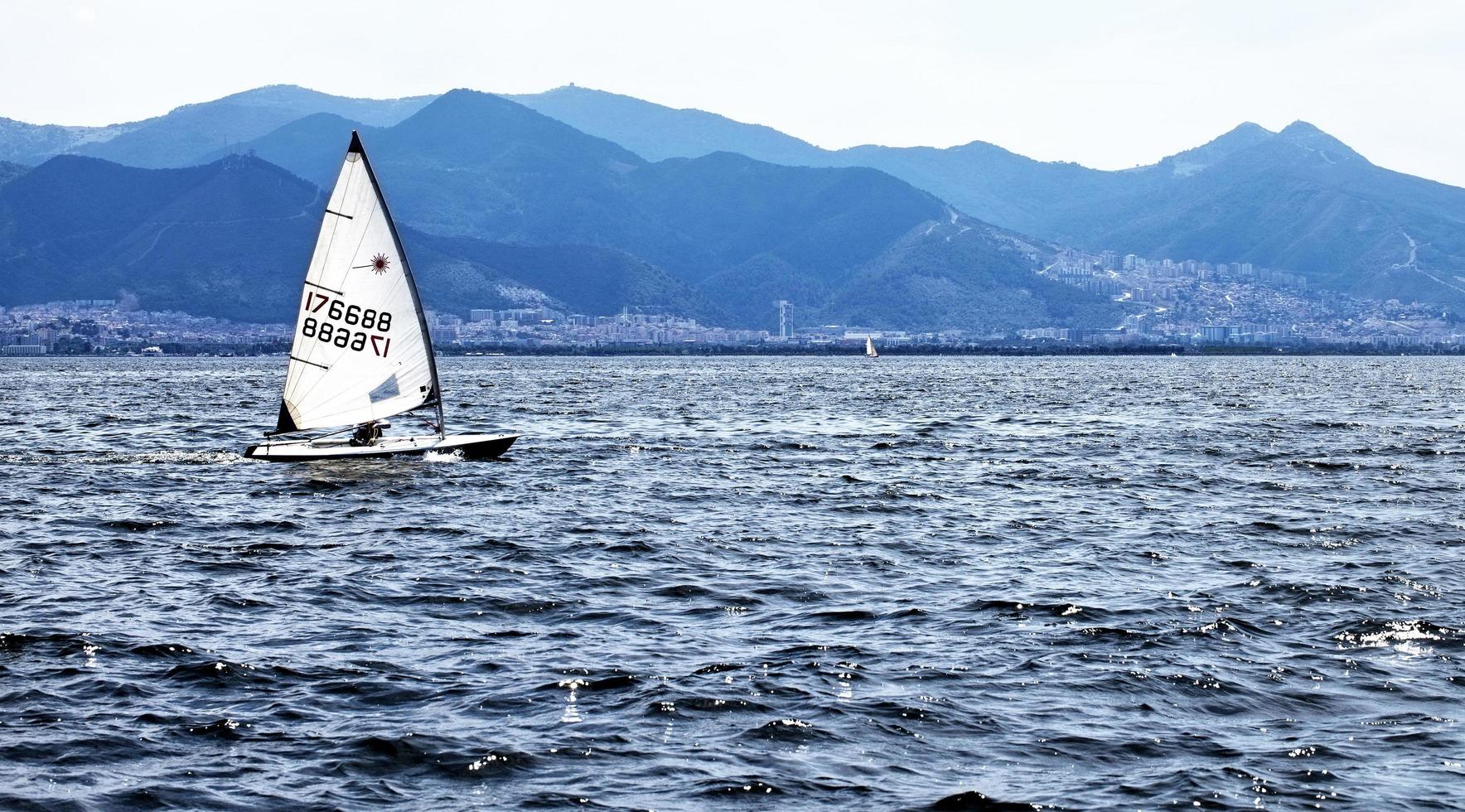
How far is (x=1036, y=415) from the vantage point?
89062mm

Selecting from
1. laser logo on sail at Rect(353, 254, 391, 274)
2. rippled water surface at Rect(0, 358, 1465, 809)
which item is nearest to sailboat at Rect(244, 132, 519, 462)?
laser logo on sail at Rect(353, 254, 391, 274)

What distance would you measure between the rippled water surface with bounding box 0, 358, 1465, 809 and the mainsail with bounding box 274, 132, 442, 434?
263cm

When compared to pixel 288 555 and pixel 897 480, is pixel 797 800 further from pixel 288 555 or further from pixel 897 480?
pixel 897 480

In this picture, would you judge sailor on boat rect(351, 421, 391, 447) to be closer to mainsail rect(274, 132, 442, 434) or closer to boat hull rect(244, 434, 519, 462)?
boat hull rect(244, 434, 519, 462)

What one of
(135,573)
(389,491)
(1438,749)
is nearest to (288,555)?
(135,573)

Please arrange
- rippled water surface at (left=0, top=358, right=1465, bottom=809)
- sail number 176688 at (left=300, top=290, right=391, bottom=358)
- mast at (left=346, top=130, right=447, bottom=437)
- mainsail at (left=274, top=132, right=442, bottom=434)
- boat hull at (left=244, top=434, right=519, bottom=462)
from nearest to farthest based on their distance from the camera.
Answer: rippled water surface at (left=0, top=358, right=1465, bottom=809) → mast at (left=346, top=130, right=447, bottom=437) → mainsail at (left=274, top=132, right=442, bottom=434) → sail number 176688 at (left=300, top=290, right=391, bottom=358) → boat hull at (left=244, top=434, right=519, bottom=462)

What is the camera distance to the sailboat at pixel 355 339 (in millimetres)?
46562

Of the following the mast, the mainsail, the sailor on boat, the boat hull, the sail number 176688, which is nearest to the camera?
the mast

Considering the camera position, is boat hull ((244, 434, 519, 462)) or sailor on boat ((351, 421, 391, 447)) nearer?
boat hull ((244, 434, 519, 462))

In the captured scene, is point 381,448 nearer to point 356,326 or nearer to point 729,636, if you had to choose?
point 356,326

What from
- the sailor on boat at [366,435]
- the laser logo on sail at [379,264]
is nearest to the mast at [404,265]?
the laser logo on sail at [379,264]

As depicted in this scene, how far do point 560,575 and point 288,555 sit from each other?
664 centimetres

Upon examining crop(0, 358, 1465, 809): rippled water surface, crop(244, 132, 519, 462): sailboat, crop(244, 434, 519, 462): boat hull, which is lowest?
crop(0, 358, 1465, 809): rippled water surface

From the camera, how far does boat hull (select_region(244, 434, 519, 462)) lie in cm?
4725
